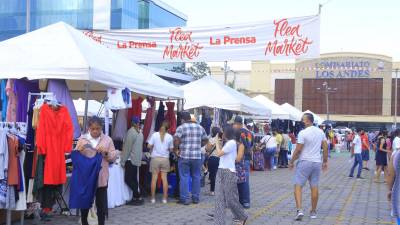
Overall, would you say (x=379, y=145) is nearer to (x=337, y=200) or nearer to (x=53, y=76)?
(x=337, y=200)

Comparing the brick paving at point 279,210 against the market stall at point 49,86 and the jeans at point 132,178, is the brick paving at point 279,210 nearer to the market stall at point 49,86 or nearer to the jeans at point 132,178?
the jeans at point 132,178

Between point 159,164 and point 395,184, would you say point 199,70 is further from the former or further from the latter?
point 395,184

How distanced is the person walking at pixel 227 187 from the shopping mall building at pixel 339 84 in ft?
223

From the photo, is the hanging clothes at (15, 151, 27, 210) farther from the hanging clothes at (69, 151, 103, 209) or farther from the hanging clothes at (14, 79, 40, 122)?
the hanging clothes at (14, 79, 40, 122)

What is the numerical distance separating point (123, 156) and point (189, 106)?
20.4 ft

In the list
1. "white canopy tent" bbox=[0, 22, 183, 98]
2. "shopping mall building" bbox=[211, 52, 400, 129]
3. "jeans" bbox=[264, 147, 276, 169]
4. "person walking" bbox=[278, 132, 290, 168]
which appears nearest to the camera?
"white canopy tent" bbox=[0, 22, 183, 98]

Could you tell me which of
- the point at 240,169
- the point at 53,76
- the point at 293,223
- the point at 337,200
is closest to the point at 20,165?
the point at 53,76

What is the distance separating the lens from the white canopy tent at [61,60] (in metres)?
8.76

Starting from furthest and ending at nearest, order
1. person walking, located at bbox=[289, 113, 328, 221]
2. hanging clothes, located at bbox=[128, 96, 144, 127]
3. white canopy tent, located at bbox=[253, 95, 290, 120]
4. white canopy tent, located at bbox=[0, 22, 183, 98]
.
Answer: white canopy tent, located at bbox=[253, 95, 290, 120], hanging clothes, located at bbox=[128, 96, 144, 127], person walking, located at bbox=[289, 113, 328, 221], white canopy tent, located at bbox=[0, 22, 183, 98]

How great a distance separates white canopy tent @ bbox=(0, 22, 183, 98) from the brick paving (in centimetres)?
234

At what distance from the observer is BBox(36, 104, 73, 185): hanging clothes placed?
780 centimetres

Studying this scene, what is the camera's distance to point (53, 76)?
869cm

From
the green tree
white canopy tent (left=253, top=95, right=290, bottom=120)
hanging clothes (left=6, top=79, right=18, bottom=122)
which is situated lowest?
hanging clothes (left=6, top=79, right=18, bottom=122)

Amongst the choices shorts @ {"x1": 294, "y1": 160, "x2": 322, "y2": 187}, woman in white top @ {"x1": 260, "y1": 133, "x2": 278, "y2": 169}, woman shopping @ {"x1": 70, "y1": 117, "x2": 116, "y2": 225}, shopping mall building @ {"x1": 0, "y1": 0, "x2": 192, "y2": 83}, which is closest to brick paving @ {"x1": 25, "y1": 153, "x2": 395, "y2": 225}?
shorts @ {"x1": 294, "y1": 160, "x2": 322, "y2": 187}
